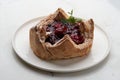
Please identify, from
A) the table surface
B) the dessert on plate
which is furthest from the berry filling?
the table surface

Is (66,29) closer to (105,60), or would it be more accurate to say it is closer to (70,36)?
(70,36)

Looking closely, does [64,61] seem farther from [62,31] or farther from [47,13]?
[47,13]

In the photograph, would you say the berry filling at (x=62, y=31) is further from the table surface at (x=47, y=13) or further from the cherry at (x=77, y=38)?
the table surface at (x=47, y=13)

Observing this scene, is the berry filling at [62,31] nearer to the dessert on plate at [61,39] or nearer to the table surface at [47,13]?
the dessert on plate at [61,39]

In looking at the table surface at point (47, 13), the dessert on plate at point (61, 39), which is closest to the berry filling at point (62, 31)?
the dessert on plate at point (61, 39)

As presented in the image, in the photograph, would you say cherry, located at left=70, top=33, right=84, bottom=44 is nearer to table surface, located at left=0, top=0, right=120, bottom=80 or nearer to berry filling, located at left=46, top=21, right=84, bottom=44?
berry filling, located at left=46, top=21, right=84, bottom=44

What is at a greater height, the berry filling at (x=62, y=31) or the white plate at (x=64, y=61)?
the berry filling at (x=62, y=31)

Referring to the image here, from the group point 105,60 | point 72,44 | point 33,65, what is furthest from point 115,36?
point 33,65
